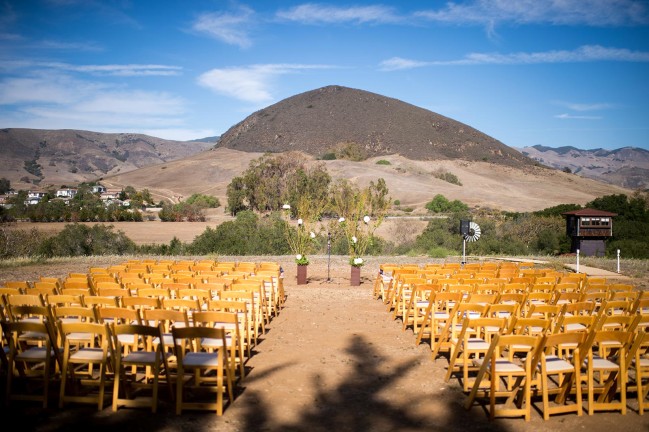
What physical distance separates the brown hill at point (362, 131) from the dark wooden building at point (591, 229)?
355 ft

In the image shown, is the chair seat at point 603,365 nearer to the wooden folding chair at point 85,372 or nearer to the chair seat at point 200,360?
the chair seat at point 200,360

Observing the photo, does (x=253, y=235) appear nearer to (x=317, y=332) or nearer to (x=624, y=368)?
(x=317, y=332)

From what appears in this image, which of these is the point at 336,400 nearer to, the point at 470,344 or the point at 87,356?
the point at 470,344

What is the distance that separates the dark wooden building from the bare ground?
20.9 m

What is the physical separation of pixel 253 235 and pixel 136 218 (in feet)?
99.7

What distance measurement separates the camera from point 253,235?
94.9 feet

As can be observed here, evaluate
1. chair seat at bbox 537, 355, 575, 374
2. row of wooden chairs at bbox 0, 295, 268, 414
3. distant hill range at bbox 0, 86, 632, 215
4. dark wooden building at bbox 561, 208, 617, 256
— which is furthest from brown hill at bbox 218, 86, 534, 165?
chair seat at bbox 537, 355, 575, 374

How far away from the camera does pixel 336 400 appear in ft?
19.5

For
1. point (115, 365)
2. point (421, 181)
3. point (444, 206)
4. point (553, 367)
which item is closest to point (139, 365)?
point (115, 365)

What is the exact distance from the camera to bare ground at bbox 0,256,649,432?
5.22 metres

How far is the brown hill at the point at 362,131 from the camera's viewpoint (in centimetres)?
14538

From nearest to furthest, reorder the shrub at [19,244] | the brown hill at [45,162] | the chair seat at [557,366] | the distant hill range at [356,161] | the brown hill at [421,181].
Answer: the chair seat at [557,366] → the shrub at [19,244] → the brown hill at [421,181] → the distant hill range at [356,161] → the brown hill at [45,162]

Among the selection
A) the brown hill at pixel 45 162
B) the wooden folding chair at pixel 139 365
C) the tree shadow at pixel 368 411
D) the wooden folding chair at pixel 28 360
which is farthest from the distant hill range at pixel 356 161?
the wooden folding chair at pixel 28 360

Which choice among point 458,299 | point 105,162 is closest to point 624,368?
point 458,299
